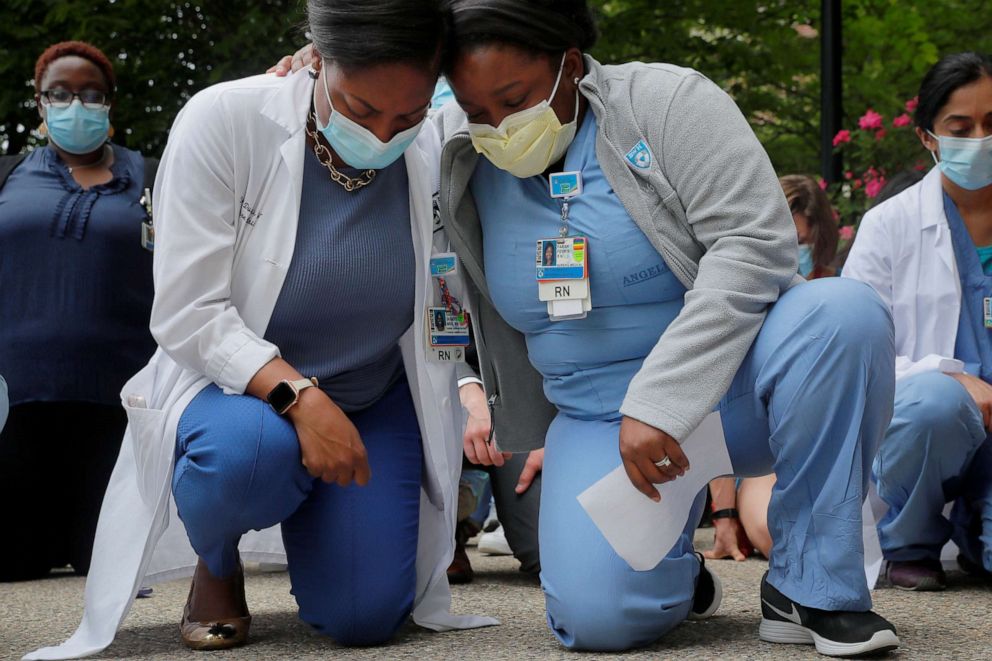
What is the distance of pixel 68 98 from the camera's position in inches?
190

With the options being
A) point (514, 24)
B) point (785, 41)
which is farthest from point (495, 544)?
point (785, 41)

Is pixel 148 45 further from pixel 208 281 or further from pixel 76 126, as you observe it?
→ pixel 208 281

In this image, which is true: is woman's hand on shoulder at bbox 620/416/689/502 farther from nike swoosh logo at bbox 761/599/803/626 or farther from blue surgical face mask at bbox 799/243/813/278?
blue surgical face mask at bbox 799/243/813/278

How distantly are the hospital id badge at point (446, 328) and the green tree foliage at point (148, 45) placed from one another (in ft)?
15.9

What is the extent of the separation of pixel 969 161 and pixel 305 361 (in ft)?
6.45

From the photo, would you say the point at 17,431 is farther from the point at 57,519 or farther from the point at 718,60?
the point at 718,60

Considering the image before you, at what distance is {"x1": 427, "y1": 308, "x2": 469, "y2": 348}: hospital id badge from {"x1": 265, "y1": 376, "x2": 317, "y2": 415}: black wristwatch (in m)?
0.39

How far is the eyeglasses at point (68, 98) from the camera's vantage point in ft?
15.8

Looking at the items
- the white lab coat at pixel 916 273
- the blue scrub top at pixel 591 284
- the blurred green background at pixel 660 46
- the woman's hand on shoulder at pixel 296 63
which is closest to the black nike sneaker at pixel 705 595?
the blue scrub top at pixel 591 284

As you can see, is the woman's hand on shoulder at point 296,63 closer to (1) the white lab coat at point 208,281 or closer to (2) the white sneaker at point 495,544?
(1) the white lab coat at point 208,281

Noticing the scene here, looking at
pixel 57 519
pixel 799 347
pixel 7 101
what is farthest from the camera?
pixel 7 101

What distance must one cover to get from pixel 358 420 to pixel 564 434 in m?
0.51

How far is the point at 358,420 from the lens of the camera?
10.3 ft

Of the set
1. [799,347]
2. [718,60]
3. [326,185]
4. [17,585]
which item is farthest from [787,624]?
[718,60]
